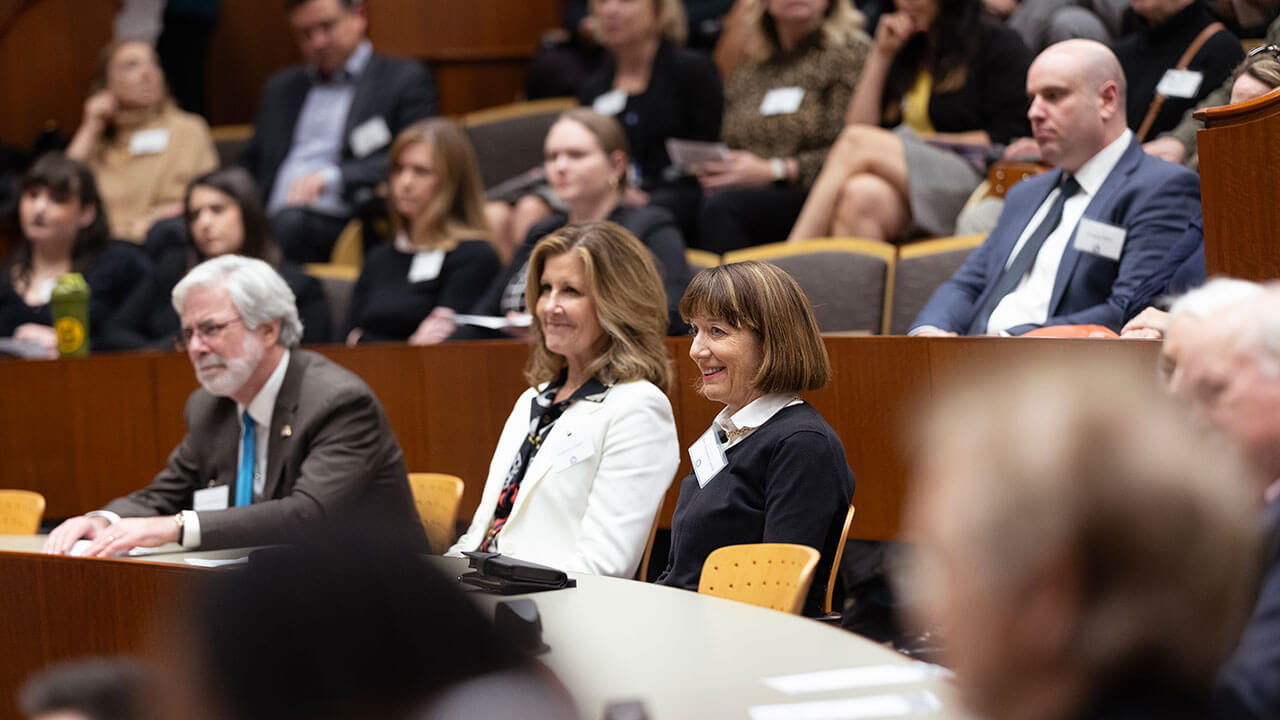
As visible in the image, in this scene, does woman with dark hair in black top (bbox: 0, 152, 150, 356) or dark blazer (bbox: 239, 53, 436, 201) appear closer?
woman with dark hair in black top (bbox: 0, 152, 150, 356)

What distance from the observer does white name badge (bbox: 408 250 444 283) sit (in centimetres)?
491

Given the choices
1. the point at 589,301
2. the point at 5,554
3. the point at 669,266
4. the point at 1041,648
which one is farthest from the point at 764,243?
the point at 1041,648

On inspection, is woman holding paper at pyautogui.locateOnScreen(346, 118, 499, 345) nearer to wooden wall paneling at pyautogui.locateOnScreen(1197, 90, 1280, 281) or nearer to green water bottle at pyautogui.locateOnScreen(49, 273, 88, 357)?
green water bottle at pyautogui.locateOnScreen(49, 273, 88, 357)

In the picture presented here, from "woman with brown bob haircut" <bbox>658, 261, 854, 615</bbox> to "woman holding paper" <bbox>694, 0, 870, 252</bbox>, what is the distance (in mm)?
2325

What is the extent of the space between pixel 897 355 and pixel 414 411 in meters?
1.66

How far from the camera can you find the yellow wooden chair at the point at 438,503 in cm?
329

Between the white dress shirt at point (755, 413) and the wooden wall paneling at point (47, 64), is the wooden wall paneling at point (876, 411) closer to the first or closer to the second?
the white dress shirt at point (755, 413)

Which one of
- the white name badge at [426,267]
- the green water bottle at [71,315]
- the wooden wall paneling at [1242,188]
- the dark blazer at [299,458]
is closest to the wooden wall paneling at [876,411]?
the wooden wall paneling at [1242,188]

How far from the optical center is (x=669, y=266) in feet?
13.8

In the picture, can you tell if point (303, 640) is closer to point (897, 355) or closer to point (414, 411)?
point (897, 355)

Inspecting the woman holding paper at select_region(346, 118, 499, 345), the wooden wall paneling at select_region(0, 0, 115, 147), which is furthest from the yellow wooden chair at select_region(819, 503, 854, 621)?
the wooden wall paneling at select_region(0, 0, 115, 147)

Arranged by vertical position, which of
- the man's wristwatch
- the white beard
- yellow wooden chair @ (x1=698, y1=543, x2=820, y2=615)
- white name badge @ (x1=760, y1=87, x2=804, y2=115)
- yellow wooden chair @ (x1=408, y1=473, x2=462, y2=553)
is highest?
white name badge @ (x1=760, y1=87, x2=804, y2=115)

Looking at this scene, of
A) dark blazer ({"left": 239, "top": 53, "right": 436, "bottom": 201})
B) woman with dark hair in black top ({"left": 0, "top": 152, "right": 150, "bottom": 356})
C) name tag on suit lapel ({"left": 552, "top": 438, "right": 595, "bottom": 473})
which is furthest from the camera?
dark blazer ({"left": 239, "top": 53, "right": 436, "bottom": 201})

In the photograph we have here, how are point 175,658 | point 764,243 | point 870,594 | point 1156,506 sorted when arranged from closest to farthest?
point 1156,506 → point 175,658 → point 870,594 → point 764,243
